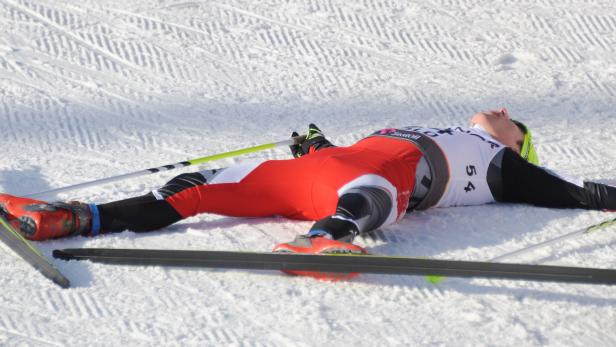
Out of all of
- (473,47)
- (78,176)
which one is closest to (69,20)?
(78,176)

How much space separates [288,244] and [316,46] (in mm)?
2351

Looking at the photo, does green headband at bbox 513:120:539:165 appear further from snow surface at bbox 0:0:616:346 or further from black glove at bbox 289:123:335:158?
black glove at bbox 289:123:335:158

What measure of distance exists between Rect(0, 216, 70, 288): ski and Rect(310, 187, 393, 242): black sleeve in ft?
2.37

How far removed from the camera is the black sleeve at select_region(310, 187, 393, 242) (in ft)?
9.15

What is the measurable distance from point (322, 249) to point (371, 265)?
0.15m

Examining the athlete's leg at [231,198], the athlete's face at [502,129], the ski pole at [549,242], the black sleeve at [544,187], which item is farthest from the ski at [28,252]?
the athlete's face at [502,129]

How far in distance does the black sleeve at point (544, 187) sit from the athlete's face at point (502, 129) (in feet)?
0.52

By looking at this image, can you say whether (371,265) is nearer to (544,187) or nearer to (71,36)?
(544,187)

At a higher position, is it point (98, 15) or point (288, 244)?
point (98, 15)

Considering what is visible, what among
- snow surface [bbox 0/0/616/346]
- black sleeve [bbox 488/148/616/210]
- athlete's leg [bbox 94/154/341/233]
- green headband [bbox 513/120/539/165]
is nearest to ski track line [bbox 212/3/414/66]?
snow surface [bbox 0/0/616/346]

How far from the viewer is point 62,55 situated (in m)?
4.73

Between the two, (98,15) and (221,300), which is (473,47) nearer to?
(98,15)

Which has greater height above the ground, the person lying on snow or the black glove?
the black glove

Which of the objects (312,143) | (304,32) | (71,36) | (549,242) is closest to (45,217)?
(312,143)
